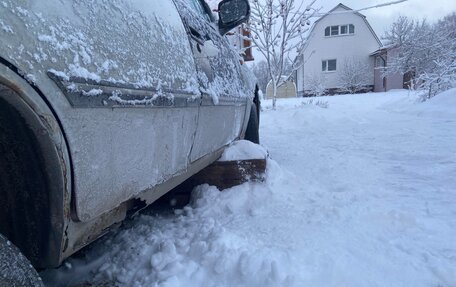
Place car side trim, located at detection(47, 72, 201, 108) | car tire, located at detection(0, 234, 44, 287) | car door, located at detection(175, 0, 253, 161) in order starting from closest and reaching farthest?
car tire, located at detection(0, 234, 44, 287)
car side trim, located at detection(47, 72, 201, 108)
car door, located at detection(175, 0, 253, 161)

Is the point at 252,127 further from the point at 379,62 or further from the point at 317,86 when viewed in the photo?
the point at 379,62

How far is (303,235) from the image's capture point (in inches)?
101

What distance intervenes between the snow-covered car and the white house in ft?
102

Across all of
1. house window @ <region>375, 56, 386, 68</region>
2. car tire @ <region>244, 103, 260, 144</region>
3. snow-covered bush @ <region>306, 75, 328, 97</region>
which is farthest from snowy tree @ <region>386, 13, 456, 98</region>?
car tire @ <region>244, 103, 260, 144</region>

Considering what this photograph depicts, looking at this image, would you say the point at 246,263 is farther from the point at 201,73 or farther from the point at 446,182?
the point at 446,182

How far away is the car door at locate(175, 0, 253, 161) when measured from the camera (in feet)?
7.87

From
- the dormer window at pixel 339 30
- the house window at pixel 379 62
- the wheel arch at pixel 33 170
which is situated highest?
the dormer window at pixel 339 30

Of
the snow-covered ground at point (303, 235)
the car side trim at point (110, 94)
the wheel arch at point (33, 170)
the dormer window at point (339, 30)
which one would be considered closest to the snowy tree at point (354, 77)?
the dormer window at point (339, 30)

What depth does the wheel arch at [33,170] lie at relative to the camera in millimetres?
1034

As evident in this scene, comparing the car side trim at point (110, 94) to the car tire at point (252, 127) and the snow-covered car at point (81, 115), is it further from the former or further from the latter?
the car tire at point (252, 127)

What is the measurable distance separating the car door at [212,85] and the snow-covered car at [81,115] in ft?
1.15

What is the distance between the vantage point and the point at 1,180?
1.23 meters

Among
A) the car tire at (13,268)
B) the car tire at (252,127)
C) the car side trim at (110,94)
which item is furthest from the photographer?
the car tire at (252,127)

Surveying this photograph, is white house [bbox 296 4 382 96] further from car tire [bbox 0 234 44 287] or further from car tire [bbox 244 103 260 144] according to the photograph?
car tire [bbox 0 234 44 287]
